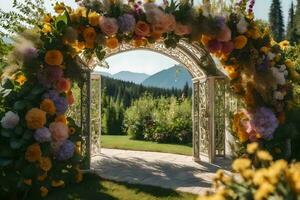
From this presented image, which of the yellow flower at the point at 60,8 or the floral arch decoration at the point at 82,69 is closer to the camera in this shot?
the floral arch decoration at the point at 82,69

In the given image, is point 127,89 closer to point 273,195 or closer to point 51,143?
point 51,143

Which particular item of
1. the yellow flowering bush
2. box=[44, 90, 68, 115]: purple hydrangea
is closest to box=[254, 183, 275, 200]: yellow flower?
the yellow flowering bush

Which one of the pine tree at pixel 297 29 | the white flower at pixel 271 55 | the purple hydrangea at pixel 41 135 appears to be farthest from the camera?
the pine tree at pixel 297 29

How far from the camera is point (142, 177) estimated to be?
757cm

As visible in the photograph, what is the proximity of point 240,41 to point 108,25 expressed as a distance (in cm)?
177

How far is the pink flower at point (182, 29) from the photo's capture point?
17.7ft

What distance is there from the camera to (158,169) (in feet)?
27.6

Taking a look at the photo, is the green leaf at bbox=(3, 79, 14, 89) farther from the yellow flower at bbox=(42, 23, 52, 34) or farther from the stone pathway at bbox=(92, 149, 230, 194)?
the stone pathway at bbox=(92, 149, 230, 194)

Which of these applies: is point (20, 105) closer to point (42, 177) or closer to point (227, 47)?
point (42, 177)

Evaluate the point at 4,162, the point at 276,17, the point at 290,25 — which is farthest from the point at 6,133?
the point at 276,17

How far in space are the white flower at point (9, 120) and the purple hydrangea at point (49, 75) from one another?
0.52 meters

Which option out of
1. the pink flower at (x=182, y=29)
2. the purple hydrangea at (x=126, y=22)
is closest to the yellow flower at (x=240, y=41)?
the pink flower at (x=182, y=29)

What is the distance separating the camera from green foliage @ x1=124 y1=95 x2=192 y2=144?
1380 centimetres

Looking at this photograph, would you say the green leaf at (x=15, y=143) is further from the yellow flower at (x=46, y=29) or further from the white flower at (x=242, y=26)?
the white flower at (x=242, y=26)
